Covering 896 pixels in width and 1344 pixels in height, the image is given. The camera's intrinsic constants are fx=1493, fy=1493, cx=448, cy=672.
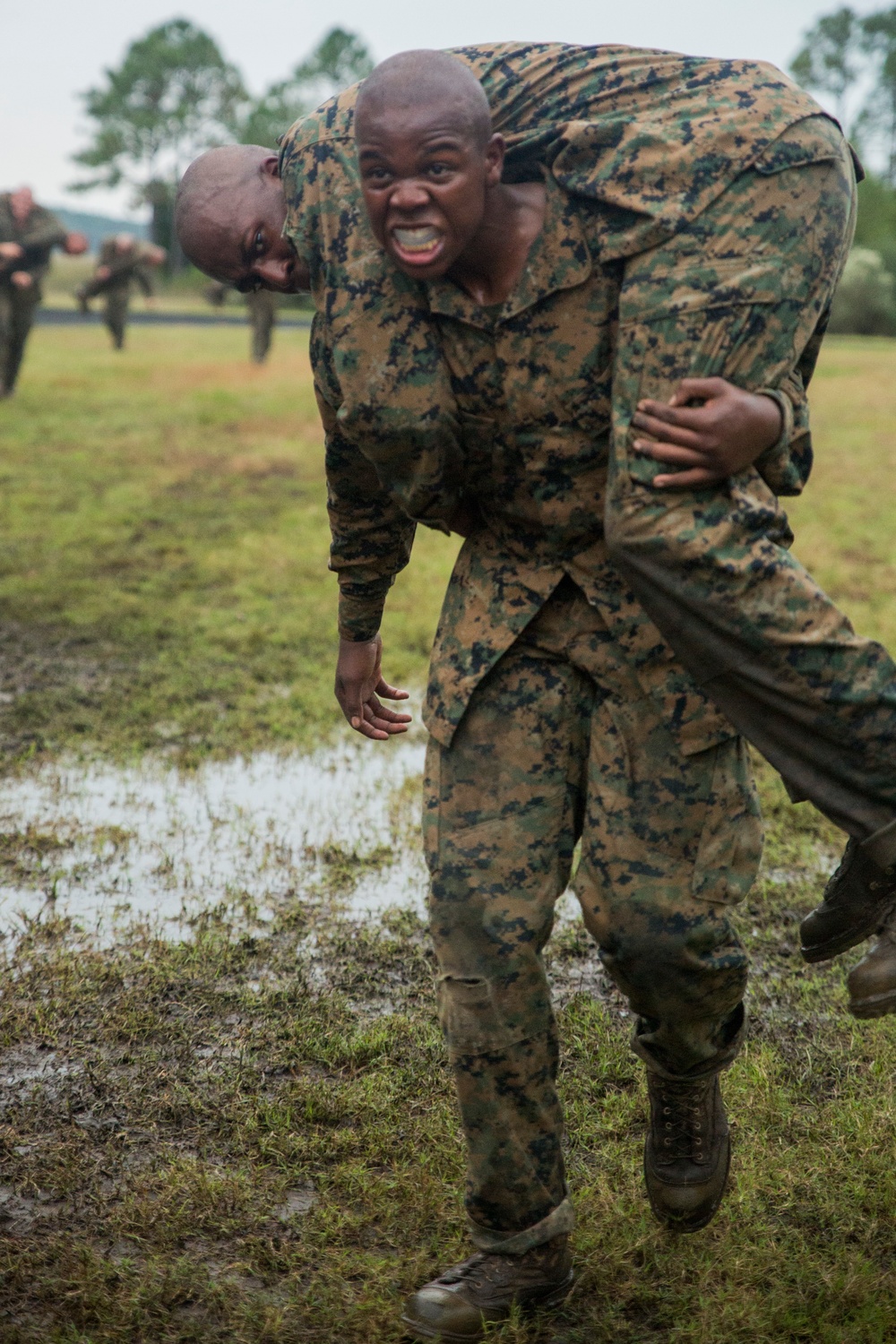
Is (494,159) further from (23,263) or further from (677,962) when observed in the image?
(23,263)

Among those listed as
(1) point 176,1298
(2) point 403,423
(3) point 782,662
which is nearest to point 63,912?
(1) point 176,1298

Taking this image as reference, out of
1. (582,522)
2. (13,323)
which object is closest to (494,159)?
(582,522)

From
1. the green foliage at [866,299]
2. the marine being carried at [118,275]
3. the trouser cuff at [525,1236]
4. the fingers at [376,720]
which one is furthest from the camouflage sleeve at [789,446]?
the green foliage at [866,299]

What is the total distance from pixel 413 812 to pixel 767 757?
10.2 feet

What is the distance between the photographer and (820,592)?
7.77ft

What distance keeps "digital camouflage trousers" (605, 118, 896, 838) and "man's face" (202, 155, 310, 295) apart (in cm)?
67

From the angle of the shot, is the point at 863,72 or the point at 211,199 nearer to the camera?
the point at 211,199

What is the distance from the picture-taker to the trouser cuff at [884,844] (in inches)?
95.6

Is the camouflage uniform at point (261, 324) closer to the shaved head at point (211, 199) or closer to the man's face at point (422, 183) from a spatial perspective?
the shaved head at point (211, 199)

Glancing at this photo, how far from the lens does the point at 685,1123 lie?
3.06 m

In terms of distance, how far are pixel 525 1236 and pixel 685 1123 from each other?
0.47 m

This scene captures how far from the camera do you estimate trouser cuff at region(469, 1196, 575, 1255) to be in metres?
2.75

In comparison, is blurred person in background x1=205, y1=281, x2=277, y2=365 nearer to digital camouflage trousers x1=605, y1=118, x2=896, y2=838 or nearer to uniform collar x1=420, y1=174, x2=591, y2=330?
uniform collar x1=420, y1=174, x2=591, y2=330

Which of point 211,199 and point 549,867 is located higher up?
point 211,199
